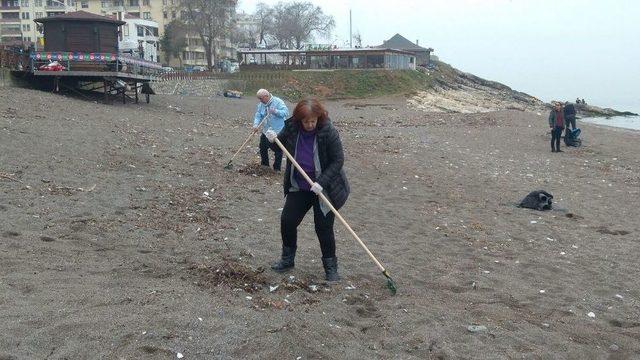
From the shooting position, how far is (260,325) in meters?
4.75

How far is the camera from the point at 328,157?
583 centimetres

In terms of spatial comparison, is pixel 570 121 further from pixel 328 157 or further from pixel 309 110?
pixel 309 110

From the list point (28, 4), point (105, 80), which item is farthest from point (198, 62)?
point (105, 80)

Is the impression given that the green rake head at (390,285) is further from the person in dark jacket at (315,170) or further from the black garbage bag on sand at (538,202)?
the black garbage bag on sand at (538,202)

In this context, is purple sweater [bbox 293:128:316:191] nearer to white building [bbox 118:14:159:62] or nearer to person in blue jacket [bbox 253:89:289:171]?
person in blue jacket [bbox 253:89:289:171]

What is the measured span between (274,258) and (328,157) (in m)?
1.56

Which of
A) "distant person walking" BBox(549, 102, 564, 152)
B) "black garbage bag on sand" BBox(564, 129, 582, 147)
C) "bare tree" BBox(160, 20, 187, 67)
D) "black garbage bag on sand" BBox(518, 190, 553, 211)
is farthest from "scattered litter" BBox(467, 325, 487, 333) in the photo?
"bare tree" BBox(160, 20, 187, 67)

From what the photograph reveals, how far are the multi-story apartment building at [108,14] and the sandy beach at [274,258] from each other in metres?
74.2

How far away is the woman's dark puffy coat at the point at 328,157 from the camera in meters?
5.75

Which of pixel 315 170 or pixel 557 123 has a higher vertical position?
pixel 557 123

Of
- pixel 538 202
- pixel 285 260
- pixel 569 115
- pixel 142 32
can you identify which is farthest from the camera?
pixel 142 32

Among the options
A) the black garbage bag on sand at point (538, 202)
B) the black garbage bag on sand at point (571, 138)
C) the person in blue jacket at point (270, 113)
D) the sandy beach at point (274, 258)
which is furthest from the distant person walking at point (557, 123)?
the person in blue jacket at point (270, 113)

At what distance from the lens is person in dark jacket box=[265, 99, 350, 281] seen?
569 centimetres

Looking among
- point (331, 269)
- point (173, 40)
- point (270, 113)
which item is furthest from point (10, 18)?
point (331, 269)
